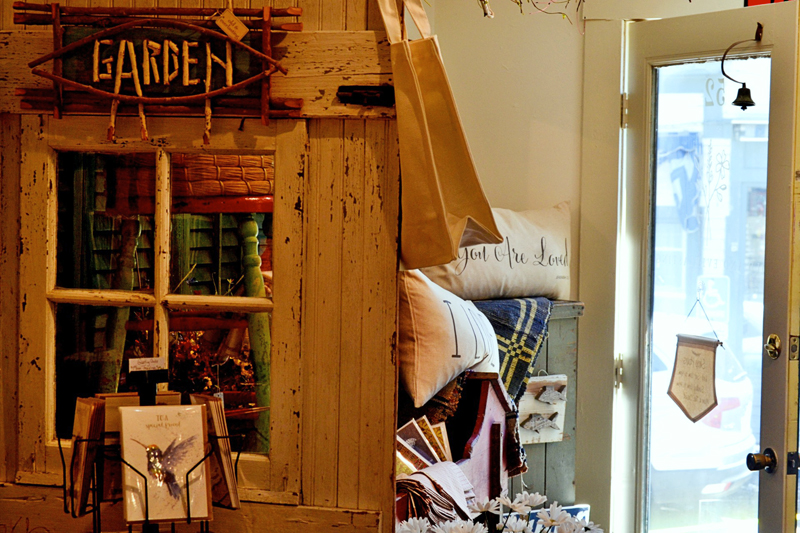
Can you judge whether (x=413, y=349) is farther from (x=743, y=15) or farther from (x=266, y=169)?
(x=743, y=15)

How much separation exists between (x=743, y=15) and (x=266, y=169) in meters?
1.93

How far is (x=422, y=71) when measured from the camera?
129 centimetres

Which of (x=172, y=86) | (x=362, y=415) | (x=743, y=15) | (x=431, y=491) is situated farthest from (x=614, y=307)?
(x=172, y=86)

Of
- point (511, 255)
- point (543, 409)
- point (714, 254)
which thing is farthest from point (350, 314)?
point (714, 254)

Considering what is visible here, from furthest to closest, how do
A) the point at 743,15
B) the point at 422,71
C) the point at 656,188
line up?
the point at 656,188 < the point at 743,15 < the point at 422,71

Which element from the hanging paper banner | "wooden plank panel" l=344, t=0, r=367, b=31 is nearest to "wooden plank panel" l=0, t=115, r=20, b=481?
"wooden plank panel" l=344, t=0, r=367, b=31

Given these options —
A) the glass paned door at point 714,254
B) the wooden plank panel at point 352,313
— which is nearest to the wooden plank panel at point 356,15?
the wooden plank panel at point 352,313

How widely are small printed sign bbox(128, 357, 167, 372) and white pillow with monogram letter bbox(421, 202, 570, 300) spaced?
125 cm

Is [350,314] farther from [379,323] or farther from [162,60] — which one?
[162,60]

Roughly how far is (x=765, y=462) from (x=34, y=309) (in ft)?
6.97

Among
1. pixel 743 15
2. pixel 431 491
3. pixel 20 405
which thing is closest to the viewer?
pixel 20 405

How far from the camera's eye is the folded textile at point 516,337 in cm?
240

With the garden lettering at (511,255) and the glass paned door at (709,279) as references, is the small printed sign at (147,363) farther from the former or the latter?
the glass paned door at (709,279)

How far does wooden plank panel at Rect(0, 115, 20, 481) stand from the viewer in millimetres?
1417
